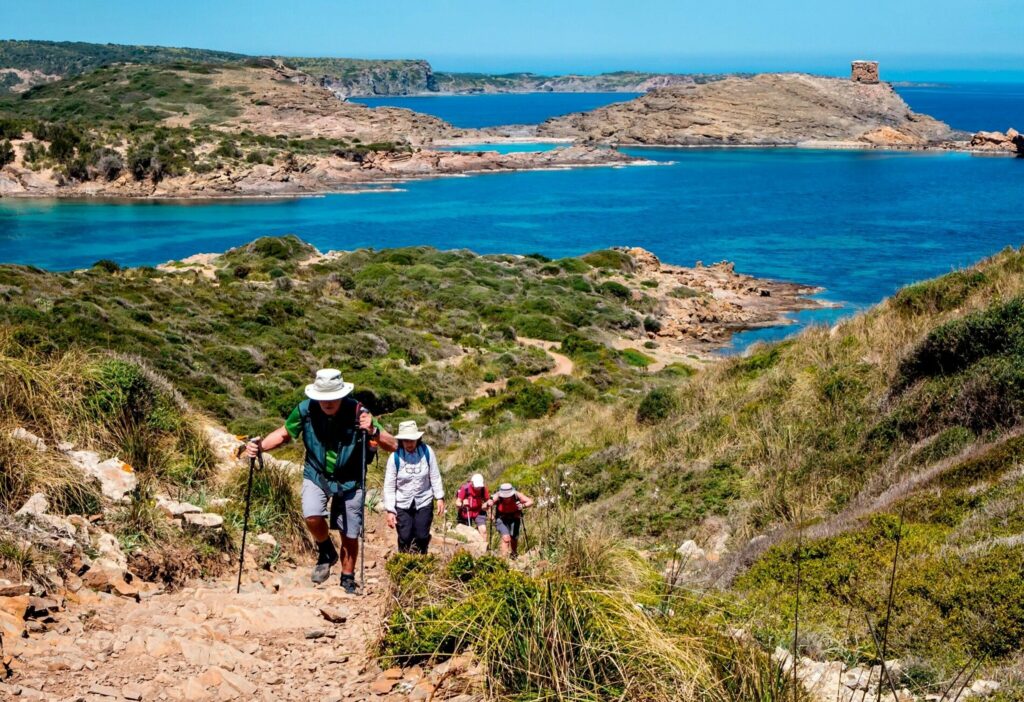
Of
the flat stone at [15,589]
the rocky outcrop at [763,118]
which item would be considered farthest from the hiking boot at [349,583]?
the rocky outcrop at [763,118]

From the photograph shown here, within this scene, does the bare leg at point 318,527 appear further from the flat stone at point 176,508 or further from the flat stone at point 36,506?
the flat stone at point 36,506

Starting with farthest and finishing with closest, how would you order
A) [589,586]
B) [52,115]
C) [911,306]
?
[52,115], [911,306], [589,586]

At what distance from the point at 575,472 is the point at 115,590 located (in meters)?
7.08

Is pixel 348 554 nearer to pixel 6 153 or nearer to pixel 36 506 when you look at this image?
pixel 36 506

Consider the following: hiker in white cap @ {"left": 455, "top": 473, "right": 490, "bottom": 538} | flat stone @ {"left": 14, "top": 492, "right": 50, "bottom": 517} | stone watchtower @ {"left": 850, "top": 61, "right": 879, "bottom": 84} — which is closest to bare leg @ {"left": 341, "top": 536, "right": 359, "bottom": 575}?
flat stone @ {"left": 14, "top": 492, "right": 50, "bottom": 517}

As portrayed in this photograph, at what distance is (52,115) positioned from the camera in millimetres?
107250

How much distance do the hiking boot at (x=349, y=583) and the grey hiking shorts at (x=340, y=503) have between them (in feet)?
0.91

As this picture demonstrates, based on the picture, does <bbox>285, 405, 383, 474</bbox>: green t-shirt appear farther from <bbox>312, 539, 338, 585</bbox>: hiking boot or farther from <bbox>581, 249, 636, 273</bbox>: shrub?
<bbox>581, 249, 636, 273</bbox>: shrub

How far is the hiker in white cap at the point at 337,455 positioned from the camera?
5.96m

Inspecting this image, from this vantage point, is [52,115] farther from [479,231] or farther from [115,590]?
[115,590]

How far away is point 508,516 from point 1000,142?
138m

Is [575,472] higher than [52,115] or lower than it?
lower

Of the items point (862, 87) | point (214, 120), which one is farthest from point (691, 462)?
point (862, 87)

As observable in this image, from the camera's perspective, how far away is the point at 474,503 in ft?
28.6
